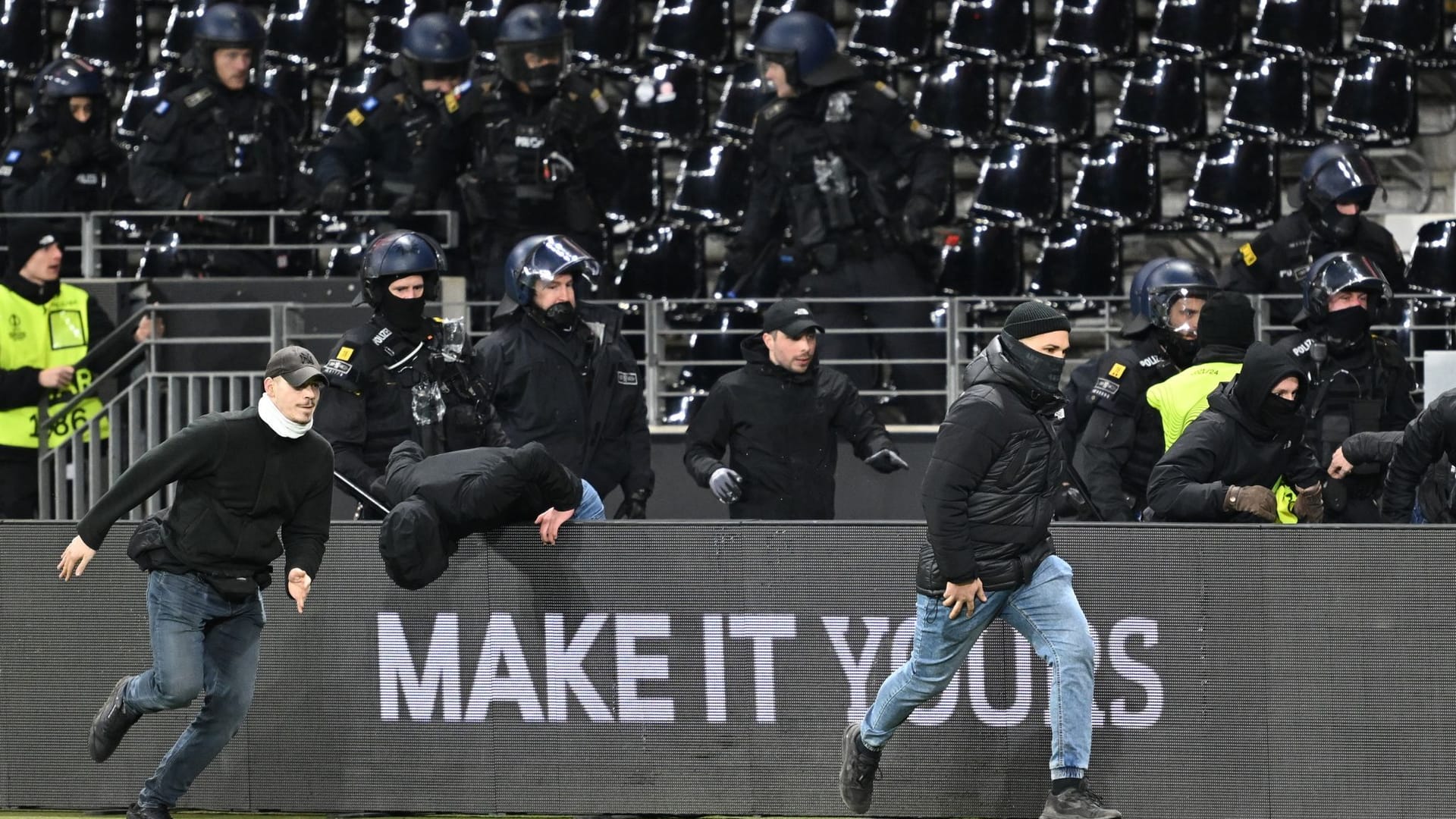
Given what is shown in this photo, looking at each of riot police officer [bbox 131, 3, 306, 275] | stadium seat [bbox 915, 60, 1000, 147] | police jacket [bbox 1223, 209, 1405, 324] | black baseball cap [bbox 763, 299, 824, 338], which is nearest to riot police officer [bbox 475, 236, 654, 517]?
black baseball cap [bbox 763, 299, 824, 338]

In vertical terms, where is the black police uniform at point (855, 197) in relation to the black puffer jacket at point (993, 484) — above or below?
above

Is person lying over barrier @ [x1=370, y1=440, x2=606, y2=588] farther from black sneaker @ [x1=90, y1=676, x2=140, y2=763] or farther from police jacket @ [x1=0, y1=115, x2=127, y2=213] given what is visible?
police jacket @ [x1=0, y1=115, x2=127, y2=213]

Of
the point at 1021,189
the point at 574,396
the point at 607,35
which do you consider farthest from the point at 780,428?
the point at 607,35

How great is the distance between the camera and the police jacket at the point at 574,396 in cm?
924

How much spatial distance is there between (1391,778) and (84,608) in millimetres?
4729

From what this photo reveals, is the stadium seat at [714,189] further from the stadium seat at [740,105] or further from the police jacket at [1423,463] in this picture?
the police jacket at [1423,463]

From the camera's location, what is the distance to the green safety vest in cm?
1068

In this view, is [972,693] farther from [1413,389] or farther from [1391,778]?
[1413,389]

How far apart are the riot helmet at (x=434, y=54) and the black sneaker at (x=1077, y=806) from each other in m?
6.60

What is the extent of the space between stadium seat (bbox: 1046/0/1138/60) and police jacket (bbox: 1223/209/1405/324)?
223cm

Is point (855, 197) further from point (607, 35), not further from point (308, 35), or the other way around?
point (308, 35)

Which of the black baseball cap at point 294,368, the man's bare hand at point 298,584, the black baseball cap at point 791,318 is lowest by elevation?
the man's bare hand at point 298,584

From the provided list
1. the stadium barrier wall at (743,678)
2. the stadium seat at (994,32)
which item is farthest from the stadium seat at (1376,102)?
the stadium barrier wall at (743,678)

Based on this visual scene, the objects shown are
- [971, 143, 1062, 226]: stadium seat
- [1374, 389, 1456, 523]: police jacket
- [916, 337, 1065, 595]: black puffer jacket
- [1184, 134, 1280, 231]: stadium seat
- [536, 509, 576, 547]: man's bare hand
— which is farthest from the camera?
[971, 143, 1062, 226]: stadium seat
